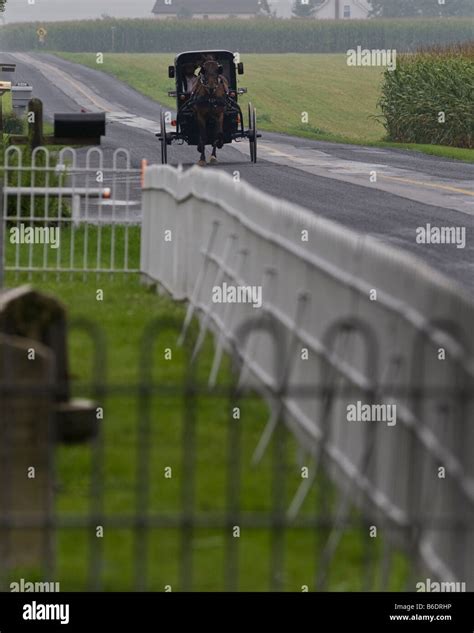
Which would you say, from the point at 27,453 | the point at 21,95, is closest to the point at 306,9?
the point at 21,95

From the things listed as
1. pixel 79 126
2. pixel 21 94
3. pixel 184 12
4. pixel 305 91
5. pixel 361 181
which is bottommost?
pixel 361 181

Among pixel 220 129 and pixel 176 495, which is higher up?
pixel 220 129

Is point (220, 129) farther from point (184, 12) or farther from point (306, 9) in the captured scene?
point (184, 12)

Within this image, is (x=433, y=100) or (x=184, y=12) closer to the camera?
(x=433, y=100)

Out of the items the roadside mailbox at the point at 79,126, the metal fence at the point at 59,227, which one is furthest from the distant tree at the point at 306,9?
the roadside mailbox at the point at 79,126

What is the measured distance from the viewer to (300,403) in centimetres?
862

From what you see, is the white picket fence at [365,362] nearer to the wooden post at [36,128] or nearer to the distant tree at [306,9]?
the wooden post at [36,128]

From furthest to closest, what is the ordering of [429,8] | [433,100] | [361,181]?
1. [429,8]
2. [433,100]
3. [361,181]

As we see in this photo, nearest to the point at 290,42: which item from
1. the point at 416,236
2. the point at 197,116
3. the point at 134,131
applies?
the point at 134,131

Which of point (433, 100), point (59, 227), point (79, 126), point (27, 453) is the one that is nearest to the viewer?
point (27, 453)

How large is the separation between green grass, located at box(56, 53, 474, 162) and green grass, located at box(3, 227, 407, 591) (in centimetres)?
3056

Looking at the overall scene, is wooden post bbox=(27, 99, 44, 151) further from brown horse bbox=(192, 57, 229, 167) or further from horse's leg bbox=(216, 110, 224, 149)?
horse's leg bbox=(216, 110, 224, 149)

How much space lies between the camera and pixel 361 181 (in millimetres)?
30859

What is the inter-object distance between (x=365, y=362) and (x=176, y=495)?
38.9 inches
